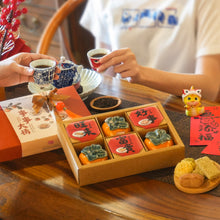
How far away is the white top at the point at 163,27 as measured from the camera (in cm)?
170

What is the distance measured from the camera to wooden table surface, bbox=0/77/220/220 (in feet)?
3.08

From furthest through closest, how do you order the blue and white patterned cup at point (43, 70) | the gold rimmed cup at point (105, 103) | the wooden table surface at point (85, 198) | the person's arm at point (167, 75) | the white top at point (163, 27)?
1. the white top at point (163, 27)
2. the person's arm at point (167, 75)
3. the gold rimmed cup at point (105, 103)
4. the blue and white patterned cup at point (43, 70)
5. the wooden table surface at point (85, 198)

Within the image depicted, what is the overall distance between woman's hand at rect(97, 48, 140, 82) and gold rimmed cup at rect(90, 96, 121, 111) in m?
0.11

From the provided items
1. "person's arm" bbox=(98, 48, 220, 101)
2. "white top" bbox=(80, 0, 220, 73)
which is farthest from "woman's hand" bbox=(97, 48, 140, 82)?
"white top" bbox=(80, 0, 220, 73)

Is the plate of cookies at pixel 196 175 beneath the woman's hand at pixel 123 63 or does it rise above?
beneath

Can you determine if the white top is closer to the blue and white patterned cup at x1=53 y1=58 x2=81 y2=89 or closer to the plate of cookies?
the blue and white patterned cup at x1=53 y1=58 x2=81 y2=89

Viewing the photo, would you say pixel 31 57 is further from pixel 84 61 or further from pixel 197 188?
pixel 84 61

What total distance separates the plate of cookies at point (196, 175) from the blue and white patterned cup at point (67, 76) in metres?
0.55

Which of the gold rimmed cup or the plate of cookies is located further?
the gold rimmed cup

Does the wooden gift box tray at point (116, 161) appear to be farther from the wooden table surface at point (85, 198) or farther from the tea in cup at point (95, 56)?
the tea in cup at point (95, 56)

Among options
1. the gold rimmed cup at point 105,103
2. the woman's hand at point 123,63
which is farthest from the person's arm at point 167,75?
the gold rimmed cup at point 105,103

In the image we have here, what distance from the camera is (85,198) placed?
991 millimetres

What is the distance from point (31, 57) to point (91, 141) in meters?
0.46

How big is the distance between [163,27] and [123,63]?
1.57ft
